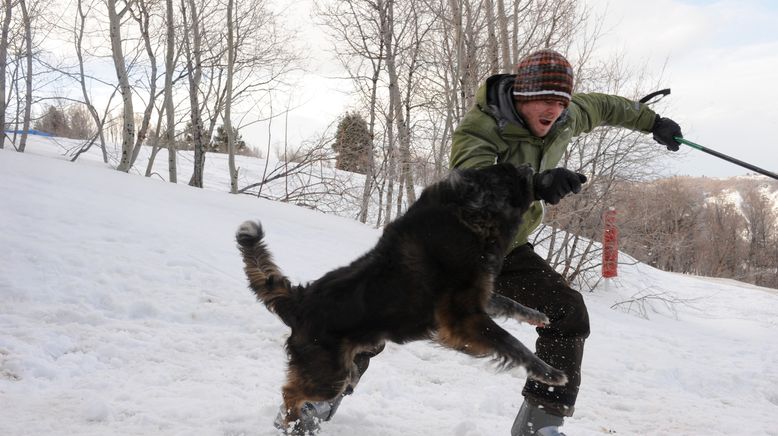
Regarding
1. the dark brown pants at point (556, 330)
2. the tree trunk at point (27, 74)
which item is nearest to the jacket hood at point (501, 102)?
the dark brown pants at point (556, 330)

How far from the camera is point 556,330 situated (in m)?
2.67

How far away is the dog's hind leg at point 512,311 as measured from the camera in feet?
8.66

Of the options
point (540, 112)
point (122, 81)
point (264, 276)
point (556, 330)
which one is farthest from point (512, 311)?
point (122, 81)

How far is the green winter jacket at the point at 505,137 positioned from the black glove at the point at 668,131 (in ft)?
2.45

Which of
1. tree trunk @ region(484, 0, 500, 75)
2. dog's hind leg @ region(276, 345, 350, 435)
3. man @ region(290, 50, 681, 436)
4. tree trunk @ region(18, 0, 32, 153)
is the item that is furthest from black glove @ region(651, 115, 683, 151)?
tree trunk @ region(18, 0, 32, 153)

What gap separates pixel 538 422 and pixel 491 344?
0.52 metres

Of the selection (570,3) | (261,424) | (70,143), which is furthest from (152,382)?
(70,143)

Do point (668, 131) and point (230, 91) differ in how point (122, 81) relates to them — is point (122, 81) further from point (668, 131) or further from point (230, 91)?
point (668, 131)

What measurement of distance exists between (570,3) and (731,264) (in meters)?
44.9

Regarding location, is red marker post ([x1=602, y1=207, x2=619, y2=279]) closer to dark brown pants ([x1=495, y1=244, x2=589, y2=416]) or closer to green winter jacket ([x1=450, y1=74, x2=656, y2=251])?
green winter jacket ([x1=450, y1=74, x2=656, y2=251])

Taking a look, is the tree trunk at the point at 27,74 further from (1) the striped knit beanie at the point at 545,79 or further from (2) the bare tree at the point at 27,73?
(1) the striped knit beanie at the point at 545,79

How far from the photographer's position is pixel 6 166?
24.3 ft

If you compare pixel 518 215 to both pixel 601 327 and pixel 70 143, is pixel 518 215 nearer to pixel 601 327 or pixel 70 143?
pixel 601 327

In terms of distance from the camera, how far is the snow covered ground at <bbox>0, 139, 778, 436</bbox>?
9.65ft
